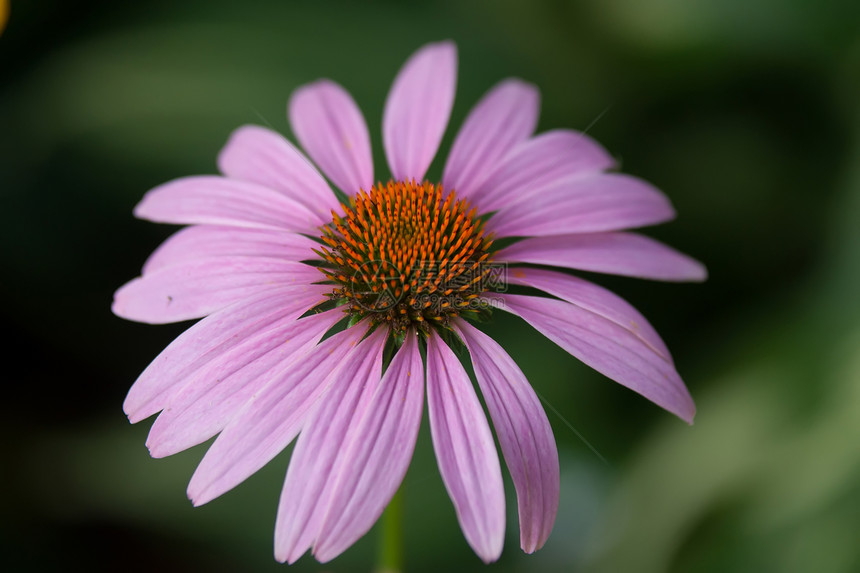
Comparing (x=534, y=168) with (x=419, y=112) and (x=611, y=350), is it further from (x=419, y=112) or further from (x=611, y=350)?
(x=611, y=350)

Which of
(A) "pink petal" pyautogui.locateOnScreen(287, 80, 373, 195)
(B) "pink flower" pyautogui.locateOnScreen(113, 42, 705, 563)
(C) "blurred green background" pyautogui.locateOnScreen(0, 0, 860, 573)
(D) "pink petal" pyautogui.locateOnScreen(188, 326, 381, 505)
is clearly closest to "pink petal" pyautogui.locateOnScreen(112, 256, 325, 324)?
(B) "pink flower" pyautogui.locateOnScreen(113, 42, 705, 563)

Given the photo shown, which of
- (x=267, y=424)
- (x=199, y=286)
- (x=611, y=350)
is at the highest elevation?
(x=199, y=286)

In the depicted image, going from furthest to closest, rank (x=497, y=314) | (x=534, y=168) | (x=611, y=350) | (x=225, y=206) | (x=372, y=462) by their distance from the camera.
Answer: (x=497, y=314)
(x=534, y=168)
(x=225, y=206)
(x=611, y=350)
(x=372, y=462)

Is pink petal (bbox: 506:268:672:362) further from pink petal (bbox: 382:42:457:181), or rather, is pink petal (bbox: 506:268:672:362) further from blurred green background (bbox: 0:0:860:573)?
blurred green background (bbox: 0:0:860:573)

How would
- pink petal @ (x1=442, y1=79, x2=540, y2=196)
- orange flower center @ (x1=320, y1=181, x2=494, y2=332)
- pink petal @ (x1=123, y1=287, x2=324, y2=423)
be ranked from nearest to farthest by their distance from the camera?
pink petal @ (x1=123, y1=287, x2=324, y2=423), orange flower center @ (x1=320, y1=181, x2=494, y2=332), pink petal @ (x1=442, y1=79, x2=540, y2=196)

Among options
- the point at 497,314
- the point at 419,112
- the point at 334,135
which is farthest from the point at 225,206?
the point at 497,314

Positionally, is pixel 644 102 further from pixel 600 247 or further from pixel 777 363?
pixel 600 247
